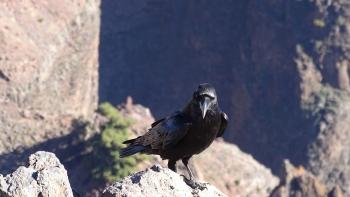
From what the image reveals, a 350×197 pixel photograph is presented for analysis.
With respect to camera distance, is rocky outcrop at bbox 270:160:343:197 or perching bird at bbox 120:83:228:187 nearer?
perching bird at bbox 120:83:228:187

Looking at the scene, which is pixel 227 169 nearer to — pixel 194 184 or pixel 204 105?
pixel 194 184

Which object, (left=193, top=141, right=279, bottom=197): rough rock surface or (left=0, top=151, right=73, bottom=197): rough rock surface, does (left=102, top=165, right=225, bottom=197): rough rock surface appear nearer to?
(left=0, top=151, right=73, bottom=197): rough rock surface

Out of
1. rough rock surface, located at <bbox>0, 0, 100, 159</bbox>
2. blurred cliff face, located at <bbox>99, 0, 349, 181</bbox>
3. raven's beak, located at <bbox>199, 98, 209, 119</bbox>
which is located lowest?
raven's beak, located at <bbox>199, 98, 209, 119</bbox>

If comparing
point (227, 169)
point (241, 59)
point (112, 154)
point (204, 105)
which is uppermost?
point (241, 59)

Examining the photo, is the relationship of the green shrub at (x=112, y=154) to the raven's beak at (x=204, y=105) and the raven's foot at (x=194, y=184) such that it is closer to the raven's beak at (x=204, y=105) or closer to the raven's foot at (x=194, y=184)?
the raven's foot at (x=194, y=184)

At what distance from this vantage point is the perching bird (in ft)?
47.8

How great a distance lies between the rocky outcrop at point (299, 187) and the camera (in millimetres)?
55419

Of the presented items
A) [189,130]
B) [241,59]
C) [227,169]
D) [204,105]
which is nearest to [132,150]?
[189,130]

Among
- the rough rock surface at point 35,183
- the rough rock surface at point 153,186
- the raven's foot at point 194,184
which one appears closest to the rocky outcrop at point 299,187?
the raven's foot at point 194,184

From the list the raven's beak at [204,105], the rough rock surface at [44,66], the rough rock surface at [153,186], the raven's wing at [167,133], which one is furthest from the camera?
the rough rock surface at [44,66]

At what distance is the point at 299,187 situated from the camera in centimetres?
5609

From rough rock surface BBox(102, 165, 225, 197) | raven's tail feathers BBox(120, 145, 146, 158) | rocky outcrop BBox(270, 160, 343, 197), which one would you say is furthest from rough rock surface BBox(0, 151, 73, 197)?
rocky outcrop BBox(270, 160, 343, 197)

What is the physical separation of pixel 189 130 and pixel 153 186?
1.75m

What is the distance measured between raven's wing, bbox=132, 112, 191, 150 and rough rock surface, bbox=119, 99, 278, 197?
3683 centimetres
